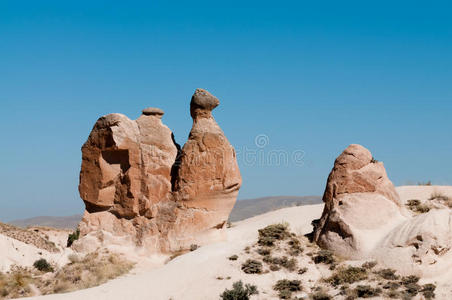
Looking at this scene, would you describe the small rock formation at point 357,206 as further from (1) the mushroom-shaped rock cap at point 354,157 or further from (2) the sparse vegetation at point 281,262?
(2) the sparse vegetation at point 281,262

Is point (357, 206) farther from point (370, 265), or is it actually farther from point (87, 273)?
point (87, 273)

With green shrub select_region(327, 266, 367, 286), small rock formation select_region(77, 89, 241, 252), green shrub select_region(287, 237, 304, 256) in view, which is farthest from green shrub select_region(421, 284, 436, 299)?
small rock formation select_region(77, 89, 241, 252)

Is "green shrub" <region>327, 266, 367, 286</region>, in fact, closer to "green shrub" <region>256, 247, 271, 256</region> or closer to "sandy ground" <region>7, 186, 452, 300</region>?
"sandy ground" <region>7, 186, 452, 300</region>

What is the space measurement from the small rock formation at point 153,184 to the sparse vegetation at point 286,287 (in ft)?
20.1

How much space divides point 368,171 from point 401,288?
4725 millimetres

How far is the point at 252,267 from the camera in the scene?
1486 cm

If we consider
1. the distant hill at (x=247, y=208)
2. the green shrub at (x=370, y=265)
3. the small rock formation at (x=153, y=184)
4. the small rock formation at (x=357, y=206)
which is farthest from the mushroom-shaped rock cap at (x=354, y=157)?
the distant hill at (x=247, y=208)

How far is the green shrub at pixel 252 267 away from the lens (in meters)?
14.7

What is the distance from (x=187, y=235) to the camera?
1961 cm

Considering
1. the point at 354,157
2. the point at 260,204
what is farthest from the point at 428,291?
the point at 260,204

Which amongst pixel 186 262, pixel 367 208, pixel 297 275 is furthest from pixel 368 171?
pixel 186 262

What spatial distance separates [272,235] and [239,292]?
4.48 metres

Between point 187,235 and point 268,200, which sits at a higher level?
point 187,235

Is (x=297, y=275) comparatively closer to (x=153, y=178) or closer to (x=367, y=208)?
(x=367, y=208)
